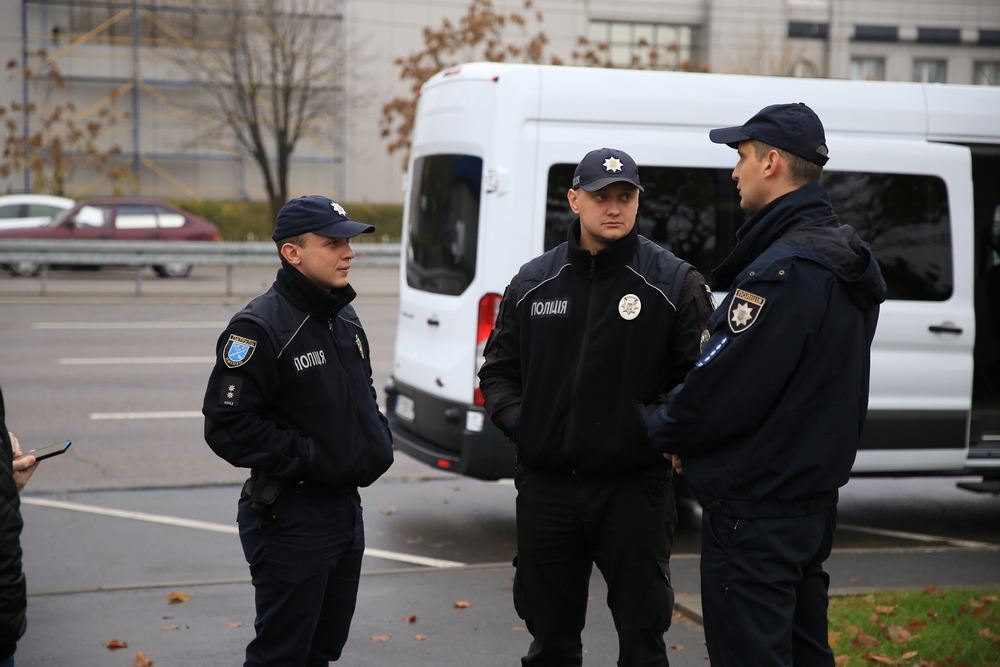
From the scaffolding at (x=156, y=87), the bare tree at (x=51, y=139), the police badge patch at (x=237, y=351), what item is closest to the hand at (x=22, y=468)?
the police badge patch at (x=237, y=351)

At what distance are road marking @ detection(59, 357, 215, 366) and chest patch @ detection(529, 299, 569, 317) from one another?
9314 millimetres

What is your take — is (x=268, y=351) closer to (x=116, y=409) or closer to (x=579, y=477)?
(x=579, y=477)

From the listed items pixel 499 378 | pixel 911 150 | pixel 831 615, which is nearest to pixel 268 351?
pixel 499 378

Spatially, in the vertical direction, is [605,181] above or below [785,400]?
above

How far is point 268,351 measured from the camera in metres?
3.19

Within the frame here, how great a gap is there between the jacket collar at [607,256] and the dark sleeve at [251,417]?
1.09 m

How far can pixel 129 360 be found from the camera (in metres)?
12.1

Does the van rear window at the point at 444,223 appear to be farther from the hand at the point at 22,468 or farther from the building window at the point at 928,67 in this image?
the building window at the point at 928,67

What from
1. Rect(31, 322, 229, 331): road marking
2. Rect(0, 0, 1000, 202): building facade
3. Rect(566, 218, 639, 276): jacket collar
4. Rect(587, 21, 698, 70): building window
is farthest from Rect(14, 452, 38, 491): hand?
Rect(587, 21, 698, 70): building window

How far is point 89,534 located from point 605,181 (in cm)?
438

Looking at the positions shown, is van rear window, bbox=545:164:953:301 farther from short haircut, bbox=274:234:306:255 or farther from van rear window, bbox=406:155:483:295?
short haircut, bbox=274:234:306:255

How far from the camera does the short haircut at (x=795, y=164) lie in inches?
115

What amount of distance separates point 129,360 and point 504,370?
9.50 meters

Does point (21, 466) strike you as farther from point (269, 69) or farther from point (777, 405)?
point (269, 69)
